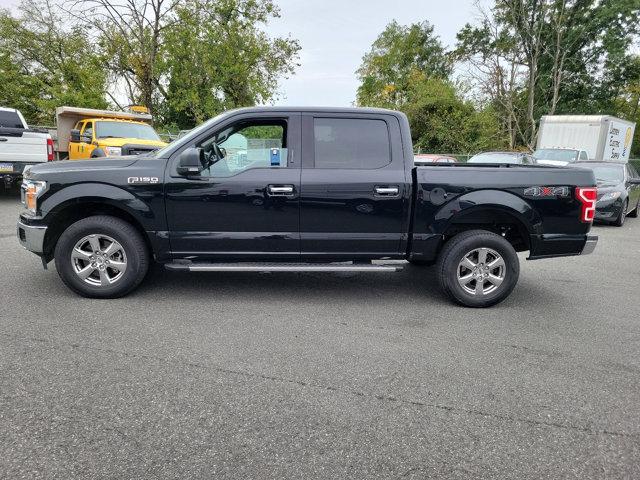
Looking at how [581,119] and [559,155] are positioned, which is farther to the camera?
[581,119]

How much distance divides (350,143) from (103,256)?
105 inches

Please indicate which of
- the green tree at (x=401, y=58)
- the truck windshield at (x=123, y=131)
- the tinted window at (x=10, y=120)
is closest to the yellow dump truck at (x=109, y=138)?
the truck windshield at (x=123, y=131)

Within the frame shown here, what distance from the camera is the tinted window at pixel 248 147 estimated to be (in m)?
4.64

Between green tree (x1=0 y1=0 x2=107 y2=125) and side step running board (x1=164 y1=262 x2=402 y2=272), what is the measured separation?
3196 centimetres

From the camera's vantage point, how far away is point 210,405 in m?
2.83

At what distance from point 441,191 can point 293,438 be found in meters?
2.96

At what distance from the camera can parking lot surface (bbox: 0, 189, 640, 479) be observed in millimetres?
2381

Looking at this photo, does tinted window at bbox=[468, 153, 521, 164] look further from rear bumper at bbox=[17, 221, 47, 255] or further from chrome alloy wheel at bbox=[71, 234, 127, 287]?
rear bumper at bbox=[17, 221, 47, 255]

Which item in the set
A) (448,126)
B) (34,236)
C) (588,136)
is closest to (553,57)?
(448,126)

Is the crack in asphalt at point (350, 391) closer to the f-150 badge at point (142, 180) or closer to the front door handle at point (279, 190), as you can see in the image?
the f-150 badge at point (142, 180)

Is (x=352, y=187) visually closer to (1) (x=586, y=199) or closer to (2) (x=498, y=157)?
Result: (1) (x=586, y=199)

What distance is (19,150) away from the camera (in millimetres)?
10305

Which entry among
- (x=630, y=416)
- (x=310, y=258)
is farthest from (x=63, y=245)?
(x=630, y=416)

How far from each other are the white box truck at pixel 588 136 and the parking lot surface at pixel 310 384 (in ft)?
50.7
